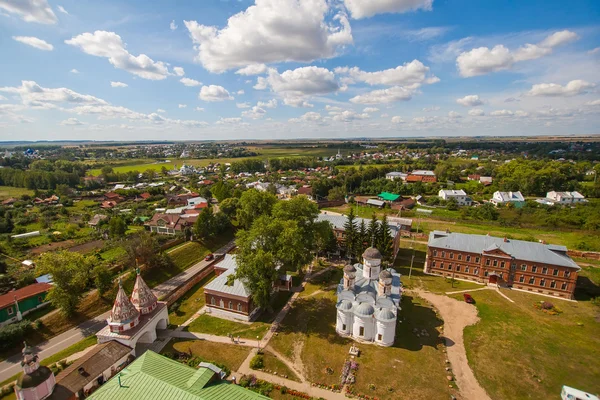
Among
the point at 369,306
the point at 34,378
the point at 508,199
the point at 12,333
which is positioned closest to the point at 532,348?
the point at 369,306

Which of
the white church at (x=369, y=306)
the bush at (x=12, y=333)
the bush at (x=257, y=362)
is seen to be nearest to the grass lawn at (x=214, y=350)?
the bush at (x=257, y=362)

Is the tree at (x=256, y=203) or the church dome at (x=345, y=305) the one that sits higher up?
the tree at (x=256, y=203)

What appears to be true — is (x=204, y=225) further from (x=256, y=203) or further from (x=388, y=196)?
(x=388, y=196)

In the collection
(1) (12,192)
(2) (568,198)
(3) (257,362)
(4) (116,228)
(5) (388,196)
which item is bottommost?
(3) (257,362)

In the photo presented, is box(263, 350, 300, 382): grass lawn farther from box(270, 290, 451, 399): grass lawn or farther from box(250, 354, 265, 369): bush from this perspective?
box(270, 290, 451, 399): grass lawn

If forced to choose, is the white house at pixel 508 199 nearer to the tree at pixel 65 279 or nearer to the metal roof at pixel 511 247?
the metal roof at pixel 511 247

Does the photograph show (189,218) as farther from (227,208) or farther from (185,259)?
(185,259)

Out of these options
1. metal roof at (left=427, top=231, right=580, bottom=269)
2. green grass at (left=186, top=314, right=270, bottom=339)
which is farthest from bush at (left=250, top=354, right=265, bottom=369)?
metal roof at (left=427, top=231, right=580, bottom=269)
